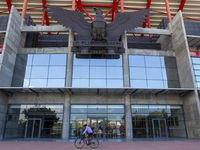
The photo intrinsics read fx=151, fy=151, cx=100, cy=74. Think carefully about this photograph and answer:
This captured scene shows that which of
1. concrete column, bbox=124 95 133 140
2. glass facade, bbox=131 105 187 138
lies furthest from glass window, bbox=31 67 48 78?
glass facade, bbox=131 105 187 138

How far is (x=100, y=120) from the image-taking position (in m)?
18.1

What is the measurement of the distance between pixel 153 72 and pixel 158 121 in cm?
625

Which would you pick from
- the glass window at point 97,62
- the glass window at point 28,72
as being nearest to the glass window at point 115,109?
the glass window at point 97,62

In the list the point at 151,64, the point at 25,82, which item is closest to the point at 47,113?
the point at 25,82

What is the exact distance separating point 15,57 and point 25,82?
3789 mm

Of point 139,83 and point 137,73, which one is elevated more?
point 137,73

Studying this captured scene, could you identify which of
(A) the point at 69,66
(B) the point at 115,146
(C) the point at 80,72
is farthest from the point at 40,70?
(B) the point at 115,146

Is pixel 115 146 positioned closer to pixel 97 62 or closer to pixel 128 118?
pixel 128 118

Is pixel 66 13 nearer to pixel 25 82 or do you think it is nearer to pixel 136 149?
pixel 25 82

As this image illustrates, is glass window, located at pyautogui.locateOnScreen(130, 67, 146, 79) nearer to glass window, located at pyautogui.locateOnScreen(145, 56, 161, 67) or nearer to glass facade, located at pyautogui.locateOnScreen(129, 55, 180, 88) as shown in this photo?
glass facade, located at pyautogui.locateOnScreen(129, 55, 180, 88)

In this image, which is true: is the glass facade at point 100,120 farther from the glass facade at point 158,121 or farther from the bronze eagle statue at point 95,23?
the bronze eagle statue at point 95,23

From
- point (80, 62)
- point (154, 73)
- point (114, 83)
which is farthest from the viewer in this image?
point (154, 73)

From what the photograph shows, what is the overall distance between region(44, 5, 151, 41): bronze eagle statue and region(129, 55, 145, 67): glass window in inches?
147

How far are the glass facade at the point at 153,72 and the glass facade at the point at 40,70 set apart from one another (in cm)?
922
